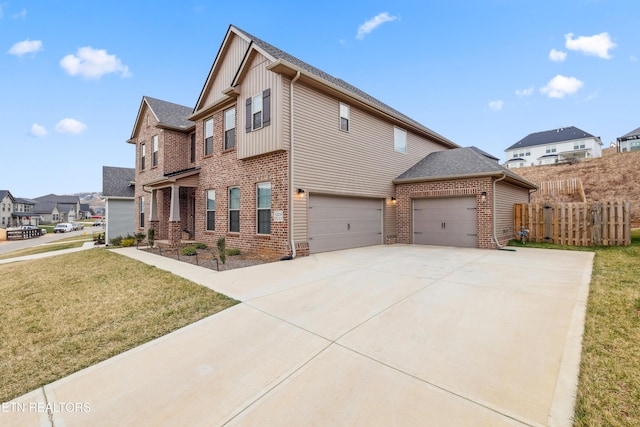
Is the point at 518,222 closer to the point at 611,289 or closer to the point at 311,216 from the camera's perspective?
the point at 611,289

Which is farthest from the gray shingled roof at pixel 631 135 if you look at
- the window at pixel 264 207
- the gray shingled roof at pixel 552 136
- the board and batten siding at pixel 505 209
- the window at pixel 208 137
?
the window at pixel 208 137

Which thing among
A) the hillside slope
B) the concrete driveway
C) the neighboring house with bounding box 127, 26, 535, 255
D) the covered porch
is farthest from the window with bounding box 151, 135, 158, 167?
the hillside slope

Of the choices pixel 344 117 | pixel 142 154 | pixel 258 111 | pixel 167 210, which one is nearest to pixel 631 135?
pixel 344 117

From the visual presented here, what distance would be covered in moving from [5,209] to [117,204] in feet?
226

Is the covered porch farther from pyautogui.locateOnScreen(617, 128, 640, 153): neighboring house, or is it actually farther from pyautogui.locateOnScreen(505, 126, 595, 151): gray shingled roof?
pyautogui.locateOnScreen(617, 128, 640, 153): neighboring house

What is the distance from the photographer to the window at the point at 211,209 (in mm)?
12344

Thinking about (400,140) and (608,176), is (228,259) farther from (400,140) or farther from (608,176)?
(608,176)

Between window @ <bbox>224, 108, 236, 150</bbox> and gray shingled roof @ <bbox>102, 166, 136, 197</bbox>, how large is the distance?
1241 centimetres

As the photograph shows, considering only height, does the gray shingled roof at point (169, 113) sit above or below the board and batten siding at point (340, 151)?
above

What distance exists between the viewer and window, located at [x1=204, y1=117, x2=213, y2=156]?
1282 cm

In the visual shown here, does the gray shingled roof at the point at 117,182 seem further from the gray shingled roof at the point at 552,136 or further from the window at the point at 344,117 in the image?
the gray shingled roof at the point at 552,136

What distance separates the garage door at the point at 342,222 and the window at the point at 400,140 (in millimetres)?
3257

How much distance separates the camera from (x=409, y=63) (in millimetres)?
21781

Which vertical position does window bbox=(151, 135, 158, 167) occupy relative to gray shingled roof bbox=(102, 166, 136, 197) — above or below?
above
